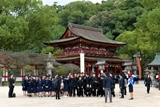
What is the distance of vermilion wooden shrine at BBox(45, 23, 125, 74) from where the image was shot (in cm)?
4303

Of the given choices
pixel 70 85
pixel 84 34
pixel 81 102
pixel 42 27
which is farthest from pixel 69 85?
pixel 84 34

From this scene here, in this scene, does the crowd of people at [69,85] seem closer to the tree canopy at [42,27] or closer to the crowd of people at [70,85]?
the crowd of people at [70,85]

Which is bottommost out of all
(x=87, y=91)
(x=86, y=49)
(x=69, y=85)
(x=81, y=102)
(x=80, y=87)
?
(x=81, y=102)

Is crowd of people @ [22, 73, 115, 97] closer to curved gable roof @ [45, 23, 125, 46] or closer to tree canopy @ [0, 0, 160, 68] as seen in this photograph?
tree canopy @ [0, 0, 160, 68]

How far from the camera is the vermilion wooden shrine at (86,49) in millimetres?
43031

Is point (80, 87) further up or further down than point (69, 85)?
further down

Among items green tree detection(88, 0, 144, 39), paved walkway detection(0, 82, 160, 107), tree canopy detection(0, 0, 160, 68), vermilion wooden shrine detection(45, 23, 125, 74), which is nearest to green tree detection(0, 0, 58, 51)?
tree canopy detection(0, 0, 160, 68)

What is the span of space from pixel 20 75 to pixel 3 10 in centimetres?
948

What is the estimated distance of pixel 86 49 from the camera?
149 feet

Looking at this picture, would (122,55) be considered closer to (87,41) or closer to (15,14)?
(87,41)

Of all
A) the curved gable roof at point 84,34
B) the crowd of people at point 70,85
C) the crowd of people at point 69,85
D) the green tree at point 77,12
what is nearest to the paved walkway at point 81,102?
the crowd of people at point 69,85

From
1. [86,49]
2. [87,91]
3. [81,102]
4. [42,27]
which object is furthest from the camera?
[86,49]

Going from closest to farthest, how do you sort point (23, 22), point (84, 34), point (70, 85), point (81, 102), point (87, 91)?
1. point (81, 102)
2. point (87, 91)
3. point (70, 85)
4. point (23, 22)
5. point (84, 34)

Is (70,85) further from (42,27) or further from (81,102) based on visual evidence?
(42,27)
